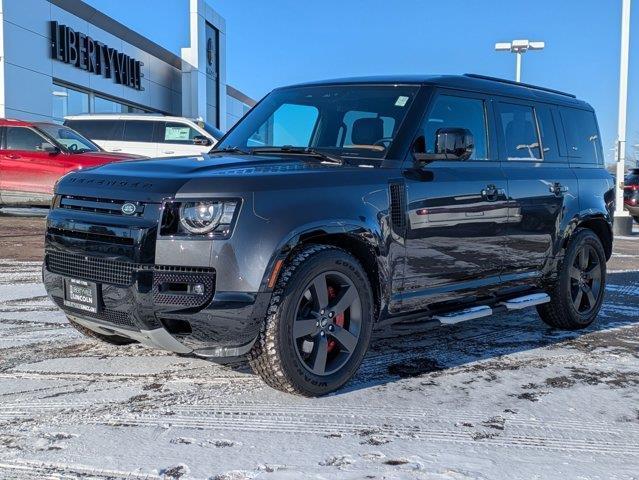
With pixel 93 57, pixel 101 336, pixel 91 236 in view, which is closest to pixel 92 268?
pixel 91 236

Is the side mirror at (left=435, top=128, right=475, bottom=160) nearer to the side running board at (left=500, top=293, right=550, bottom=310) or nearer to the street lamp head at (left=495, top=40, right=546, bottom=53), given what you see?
the side running board at (left=500, top=293, right=550, bottom=310)

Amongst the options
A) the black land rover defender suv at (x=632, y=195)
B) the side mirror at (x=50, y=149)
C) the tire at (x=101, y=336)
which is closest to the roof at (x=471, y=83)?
the tire at (x=101, y=336)

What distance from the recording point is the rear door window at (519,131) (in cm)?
537

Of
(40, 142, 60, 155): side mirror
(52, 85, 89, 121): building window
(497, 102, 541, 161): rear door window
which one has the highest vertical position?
(52, 85, 89, 121): building window

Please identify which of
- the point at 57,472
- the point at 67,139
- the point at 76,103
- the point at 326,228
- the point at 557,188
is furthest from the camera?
the point at 76,103

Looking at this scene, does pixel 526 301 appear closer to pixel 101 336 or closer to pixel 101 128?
pixel 101 336

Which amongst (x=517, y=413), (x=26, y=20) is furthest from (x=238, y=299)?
(x=26, y=20)

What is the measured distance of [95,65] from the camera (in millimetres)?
24984

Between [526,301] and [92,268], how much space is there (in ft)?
10.3

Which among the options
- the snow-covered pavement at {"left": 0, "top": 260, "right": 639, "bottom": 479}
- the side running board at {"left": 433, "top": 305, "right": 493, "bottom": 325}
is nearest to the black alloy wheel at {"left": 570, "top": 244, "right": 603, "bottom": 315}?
the snow-covered pavement at {"left": 0, "top": 260, "right": 639, "bottom": 479}

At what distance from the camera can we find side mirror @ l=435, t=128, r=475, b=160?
14.4ft

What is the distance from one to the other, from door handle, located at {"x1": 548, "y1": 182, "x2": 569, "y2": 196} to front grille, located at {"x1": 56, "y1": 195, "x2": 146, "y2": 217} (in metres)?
3.40

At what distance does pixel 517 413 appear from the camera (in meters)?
3.79

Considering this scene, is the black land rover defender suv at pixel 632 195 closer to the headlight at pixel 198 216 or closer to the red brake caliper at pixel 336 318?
the red brake caliper at pixel 336 318
